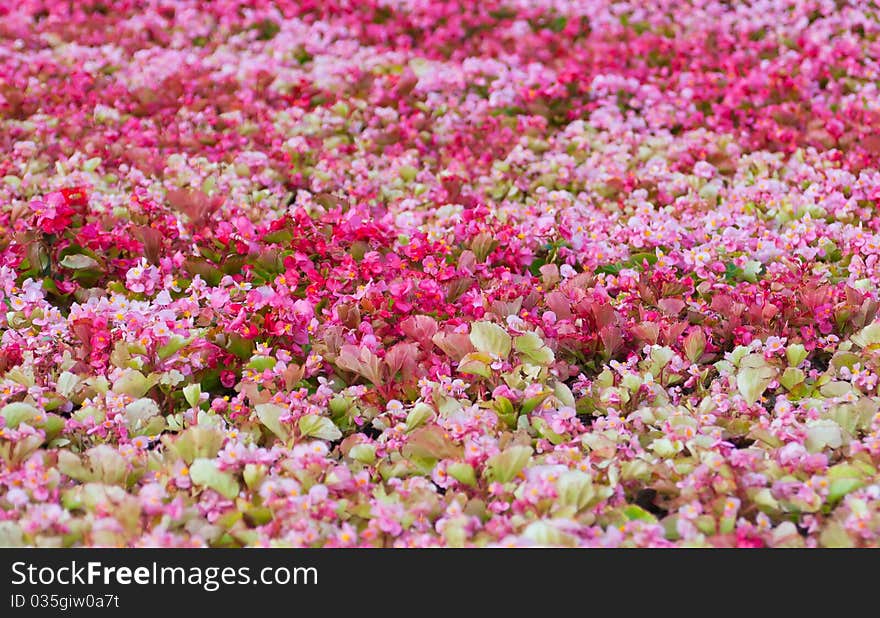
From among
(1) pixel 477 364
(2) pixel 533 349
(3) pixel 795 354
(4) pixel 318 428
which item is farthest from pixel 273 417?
(3) pixel 795 354

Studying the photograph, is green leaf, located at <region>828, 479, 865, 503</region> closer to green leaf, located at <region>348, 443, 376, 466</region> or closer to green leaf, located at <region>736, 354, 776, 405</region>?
green leaf, located at <region>736, 354, 776, 405</region>

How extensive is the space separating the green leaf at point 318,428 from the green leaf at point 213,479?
369 mm

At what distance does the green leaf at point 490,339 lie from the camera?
3.69 metres

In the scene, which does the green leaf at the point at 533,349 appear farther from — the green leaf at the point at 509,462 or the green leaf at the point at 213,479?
the green leaf at the point at 213,479

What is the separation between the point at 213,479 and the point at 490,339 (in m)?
1.17

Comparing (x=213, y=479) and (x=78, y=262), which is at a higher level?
(x=78, y=262)

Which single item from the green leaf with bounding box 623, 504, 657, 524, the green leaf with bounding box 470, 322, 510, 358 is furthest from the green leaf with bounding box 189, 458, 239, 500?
the green leaf with bounding box 623, 504, 657, 524

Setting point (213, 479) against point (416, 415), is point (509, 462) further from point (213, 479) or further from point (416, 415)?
point (213, 479)

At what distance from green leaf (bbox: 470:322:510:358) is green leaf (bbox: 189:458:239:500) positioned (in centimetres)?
108

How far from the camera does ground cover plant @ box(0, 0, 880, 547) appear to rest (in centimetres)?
303

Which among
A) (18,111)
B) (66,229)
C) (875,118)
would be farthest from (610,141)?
(18,111)

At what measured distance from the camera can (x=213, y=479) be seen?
10.0 feet

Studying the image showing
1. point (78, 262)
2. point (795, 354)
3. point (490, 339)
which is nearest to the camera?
point (490, 339)
